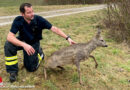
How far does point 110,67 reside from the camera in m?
5.61

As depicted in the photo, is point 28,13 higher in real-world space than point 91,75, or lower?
higher

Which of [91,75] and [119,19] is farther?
[119,19]

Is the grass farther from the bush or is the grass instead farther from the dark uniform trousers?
the bush

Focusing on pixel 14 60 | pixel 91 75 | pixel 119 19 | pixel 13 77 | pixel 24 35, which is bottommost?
pixel 91 75

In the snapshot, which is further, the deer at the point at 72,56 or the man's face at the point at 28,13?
the deer at the point at 72,56

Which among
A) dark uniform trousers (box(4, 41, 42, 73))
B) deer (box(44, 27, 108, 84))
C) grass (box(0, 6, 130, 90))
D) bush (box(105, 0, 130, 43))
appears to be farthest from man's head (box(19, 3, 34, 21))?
bush (box(105, 0, 130, 43))

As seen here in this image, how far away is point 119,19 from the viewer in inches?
329

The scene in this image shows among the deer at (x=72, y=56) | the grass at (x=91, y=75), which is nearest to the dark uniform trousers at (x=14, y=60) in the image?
the grass at (x=91, y=75)

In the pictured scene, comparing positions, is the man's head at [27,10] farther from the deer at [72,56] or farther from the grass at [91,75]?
the grass at [91,75]

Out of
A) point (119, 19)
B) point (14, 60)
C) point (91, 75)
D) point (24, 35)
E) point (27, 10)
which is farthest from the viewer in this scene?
point (119, 19)

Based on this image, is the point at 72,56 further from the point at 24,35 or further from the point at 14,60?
the point at 14,60

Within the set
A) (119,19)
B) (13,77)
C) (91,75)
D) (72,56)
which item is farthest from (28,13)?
(119,19)

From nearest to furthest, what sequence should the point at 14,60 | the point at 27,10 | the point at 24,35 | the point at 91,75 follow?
the point at 27,10 → the point at 14,60 → the point at 24,35 → the point at 91,75

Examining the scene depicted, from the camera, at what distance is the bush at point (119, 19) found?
7.93 meters
